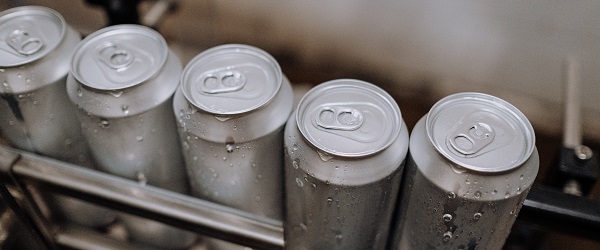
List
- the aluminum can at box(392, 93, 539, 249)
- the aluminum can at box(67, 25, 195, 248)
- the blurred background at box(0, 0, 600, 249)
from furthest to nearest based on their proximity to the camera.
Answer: the blurred background at box(0, 0, 600, 249) → the aluminum can at box(67, 25, 195, 248) → the aluminum can at box(392, 93, 539, 249)

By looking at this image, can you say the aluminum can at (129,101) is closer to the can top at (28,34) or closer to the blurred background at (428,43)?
the can top at (28,34)

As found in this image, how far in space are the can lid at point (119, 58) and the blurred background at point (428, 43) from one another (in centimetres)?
27

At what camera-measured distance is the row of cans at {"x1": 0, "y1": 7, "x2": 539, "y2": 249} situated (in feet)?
1.69

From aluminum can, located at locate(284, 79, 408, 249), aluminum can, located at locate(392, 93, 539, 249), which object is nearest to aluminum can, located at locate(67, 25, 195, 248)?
aluminum can, located at locate(284, 79, 408, 249)

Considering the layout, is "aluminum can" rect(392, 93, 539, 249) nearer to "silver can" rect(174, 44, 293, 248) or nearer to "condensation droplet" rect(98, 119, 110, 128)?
"silver can" rect(174, 44, 293, 248)

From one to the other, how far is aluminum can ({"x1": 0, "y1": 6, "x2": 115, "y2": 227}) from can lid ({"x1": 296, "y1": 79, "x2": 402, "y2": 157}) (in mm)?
305

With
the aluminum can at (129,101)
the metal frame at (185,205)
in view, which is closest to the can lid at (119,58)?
the aluminum can at (129,101)

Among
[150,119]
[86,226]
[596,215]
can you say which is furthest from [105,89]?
[596,215]

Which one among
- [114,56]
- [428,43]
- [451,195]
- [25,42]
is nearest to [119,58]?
[114,56]

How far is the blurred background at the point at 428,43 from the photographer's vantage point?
2.97 feet

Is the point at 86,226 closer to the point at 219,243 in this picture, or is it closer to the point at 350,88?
the point at 219,243

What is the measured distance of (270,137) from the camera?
0.58 metres

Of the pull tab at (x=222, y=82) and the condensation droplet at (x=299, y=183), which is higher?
the pull tab at (x=222, y=82)

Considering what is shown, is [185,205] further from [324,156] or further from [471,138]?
[471,138]
